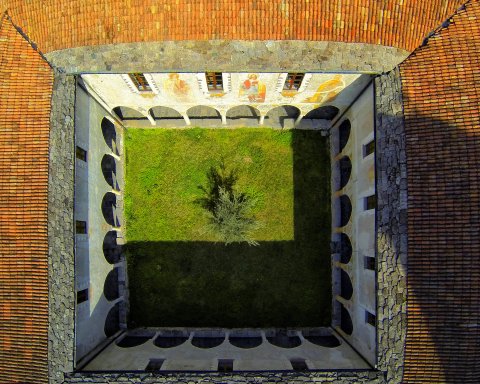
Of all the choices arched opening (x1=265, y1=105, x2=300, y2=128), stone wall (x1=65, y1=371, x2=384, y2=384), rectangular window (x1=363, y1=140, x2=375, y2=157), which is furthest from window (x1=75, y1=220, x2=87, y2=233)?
rectangular window (x1=363, y1=140, x2=375, y2=157)

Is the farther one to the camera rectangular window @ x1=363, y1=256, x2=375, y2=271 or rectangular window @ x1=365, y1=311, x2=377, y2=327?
rectangular window @ x1=363, y1=256, x2=375, y2=271

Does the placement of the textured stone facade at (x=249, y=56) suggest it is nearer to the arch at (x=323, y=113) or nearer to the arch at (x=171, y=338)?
the arch at (x=323, y=113)

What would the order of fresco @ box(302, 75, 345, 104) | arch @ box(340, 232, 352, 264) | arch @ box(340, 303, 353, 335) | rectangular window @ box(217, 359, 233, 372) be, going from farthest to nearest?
arch @ box(340, 232, 352, 264) → arch @ box(340, 303, 353, 335) → rectangular window @ box(217, 359, 233, 372) → fresco @ box(302, 75, 345, 104)

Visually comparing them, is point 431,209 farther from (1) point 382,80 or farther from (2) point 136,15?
(2) point 136,15

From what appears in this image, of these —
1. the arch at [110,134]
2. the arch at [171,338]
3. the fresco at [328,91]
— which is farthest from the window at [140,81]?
the arch at [171,338]

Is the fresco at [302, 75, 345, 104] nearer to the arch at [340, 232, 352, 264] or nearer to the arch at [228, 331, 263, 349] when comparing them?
the arch at [340, 232, 352, 264]
